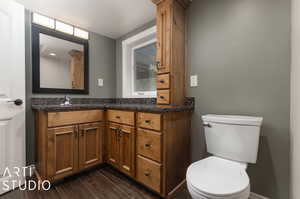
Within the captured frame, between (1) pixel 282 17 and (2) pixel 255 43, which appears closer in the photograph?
(1) pixel 282 17

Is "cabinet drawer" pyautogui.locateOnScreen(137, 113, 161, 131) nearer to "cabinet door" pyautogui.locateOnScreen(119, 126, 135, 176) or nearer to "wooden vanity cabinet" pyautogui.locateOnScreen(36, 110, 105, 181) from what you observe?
"cabinet door" pyautogui.locateOnScreen(119, 126, 135, 176)

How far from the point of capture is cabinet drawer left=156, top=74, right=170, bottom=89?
4.99ft

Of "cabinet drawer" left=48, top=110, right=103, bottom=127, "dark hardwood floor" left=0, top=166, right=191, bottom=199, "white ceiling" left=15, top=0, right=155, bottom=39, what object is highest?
"white ceiling" left=15, top=0, right=155, bottom=39

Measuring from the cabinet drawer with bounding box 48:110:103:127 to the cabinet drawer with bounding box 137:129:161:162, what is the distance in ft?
2.28

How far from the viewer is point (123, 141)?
167 cm

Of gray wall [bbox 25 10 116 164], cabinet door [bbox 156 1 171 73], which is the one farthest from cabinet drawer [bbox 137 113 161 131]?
gray wall [bbox 25 10 116 164]

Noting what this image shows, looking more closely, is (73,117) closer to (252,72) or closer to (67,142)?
(67,142)

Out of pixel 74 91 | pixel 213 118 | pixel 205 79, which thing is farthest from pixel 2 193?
pixel 205 79

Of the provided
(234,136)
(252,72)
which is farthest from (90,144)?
(252,72)

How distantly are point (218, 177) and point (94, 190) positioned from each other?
49.1 inches

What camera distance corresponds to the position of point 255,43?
1.24 meters

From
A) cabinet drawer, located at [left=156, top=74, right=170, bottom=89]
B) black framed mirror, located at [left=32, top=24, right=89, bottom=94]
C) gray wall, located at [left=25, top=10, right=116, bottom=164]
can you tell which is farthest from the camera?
gray wall, located at [left=25, top=10, right=116, bottom=164]

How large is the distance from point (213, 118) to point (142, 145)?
29.4 inches

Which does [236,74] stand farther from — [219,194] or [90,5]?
[90,5]
